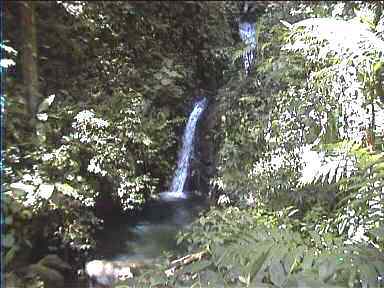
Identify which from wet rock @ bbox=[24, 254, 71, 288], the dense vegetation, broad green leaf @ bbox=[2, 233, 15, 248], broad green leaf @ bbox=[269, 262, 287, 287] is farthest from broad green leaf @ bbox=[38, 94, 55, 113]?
broad green leaf @ bbox=[269, 262, 287, 287]

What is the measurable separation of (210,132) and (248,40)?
88 cm

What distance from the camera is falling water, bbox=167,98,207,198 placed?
3.27m

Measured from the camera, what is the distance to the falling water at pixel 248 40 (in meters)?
3.44

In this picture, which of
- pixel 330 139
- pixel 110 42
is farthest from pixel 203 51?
pixel 330 139

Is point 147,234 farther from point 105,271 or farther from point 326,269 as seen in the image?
point 326,269

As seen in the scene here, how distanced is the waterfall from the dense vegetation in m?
0.08

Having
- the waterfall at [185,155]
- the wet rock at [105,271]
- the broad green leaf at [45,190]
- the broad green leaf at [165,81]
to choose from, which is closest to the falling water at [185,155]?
the waterfall at [185,155]

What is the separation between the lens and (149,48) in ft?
10.9

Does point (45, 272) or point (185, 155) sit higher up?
point (185, 155)

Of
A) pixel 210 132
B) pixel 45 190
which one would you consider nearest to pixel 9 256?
pixel 45 190

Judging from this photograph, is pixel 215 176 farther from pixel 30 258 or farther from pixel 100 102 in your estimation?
pixel 30 258

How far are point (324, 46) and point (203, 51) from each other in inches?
51.9

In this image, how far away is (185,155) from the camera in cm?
342

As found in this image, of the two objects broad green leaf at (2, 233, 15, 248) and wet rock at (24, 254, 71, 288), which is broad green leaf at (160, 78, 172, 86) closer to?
wet rock at (24, 254, 71, 288)
